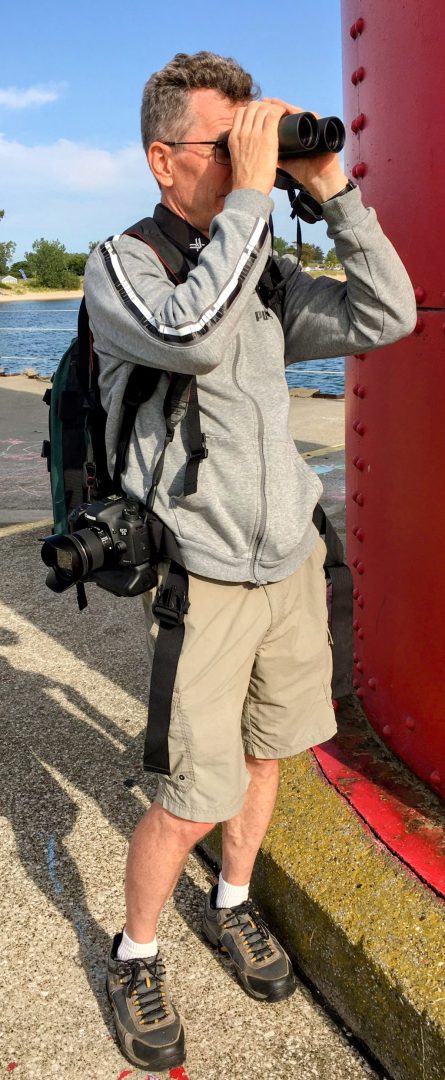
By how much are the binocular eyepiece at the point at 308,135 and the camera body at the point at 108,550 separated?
0.67m

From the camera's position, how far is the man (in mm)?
1487

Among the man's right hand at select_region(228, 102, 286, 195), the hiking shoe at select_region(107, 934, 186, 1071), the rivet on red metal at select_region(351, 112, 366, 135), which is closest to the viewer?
the man's right hand at select_region(228, 102, 286, 195)

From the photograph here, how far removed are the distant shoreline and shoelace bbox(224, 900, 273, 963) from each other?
118m

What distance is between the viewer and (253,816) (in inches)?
76.5

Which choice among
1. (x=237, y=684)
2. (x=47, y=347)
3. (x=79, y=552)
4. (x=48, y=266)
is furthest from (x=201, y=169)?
(x=48, y=266)

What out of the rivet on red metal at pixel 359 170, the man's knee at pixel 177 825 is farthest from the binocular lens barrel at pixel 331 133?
the man's knee at pixel 177 825

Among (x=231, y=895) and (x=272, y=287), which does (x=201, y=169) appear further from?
(x=231, y=895)

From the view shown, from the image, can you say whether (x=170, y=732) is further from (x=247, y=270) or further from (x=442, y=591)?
(x=247, y=270)

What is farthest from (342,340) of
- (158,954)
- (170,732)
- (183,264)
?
(158,954)

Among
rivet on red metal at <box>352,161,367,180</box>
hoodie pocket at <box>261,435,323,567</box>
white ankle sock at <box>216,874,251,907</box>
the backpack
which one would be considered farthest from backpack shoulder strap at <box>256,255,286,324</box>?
white ankle sock at <box>216,874,251,907</box>

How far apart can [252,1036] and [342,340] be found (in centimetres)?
138

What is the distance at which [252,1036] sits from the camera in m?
1.80

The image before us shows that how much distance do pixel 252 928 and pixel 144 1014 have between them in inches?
12.1

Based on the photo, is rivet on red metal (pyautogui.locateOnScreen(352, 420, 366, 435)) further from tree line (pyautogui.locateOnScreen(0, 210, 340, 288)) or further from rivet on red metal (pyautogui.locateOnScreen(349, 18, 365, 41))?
tree line (pyautogui.locateOnScreen(0, 210, 340, 288))
